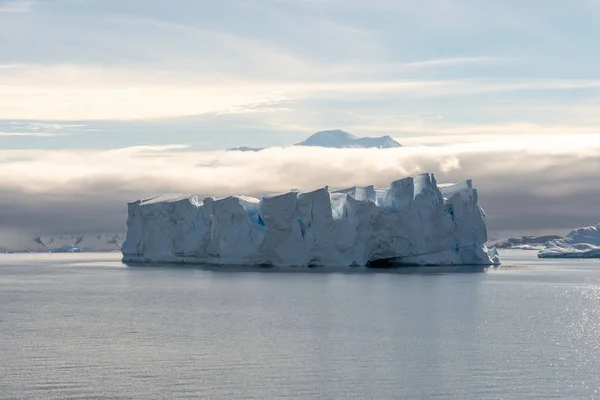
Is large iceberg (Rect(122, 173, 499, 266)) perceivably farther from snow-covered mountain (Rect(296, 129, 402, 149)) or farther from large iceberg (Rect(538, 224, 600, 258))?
snow-covered mountain (Rect(296, 129, 402, 149))

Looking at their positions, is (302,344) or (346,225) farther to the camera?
(346,225)


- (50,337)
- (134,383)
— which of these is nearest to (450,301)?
(50,337)

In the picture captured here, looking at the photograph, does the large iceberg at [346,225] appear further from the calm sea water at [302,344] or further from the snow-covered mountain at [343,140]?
the snow-covered mountain at [343,140]

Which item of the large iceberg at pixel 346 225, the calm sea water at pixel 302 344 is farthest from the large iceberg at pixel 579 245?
the calm sea water at pixel 302 344

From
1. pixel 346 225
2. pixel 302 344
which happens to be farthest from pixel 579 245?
pixel 302 344

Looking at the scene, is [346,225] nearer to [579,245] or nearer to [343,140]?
[579,245]

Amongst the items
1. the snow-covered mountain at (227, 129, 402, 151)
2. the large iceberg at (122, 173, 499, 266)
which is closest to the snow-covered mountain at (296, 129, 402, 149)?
the snow-covered mountain at (227, 129, 402, 151)
